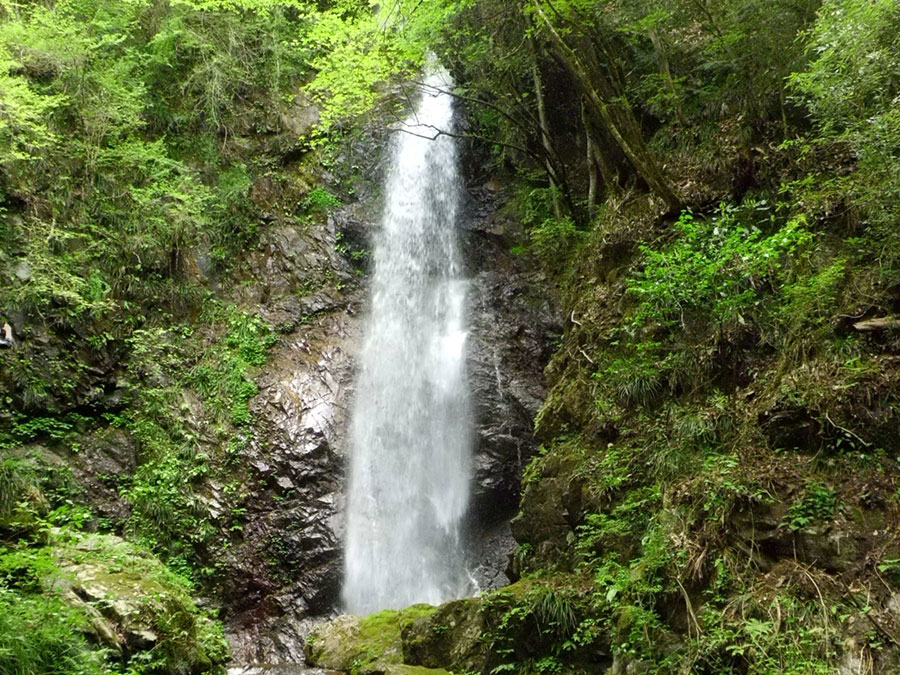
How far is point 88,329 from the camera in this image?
425 inches

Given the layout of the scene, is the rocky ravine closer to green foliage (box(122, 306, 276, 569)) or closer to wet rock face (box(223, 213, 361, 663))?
wet rock face (box(223, 213, 361, 663))

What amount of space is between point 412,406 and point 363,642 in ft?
17.1

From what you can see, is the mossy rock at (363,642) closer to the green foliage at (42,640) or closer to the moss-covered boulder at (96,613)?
the moss-covered boulder at (96,613)

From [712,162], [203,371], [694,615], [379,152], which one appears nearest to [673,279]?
[712,162]

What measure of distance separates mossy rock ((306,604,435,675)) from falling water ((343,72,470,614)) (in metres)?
1.87

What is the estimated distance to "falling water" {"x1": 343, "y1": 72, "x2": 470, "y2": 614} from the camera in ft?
35.0

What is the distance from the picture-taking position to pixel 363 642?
25.8 feet

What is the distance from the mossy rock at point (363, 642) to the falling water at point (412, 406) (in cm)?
187

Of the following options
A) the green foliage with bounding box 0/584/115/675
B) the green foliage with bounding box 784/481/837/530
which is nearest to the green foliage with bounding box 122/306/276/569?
the green foliage with bounding box 0/584/115/675

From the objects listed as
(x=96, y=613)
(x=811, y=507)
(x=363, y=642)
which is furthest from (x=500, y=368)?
(x=96, y=613)

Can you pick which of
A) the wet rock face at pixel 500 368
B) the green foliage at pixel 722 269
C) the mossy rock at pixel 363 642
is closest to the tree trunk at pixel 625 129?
the green foliage at pixel 722 269

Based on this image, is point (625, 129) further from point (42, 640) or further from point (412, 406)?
point (42, 640)

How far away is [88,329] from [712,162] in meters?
10.1

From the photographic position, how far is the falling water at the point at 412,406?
1068 cm
